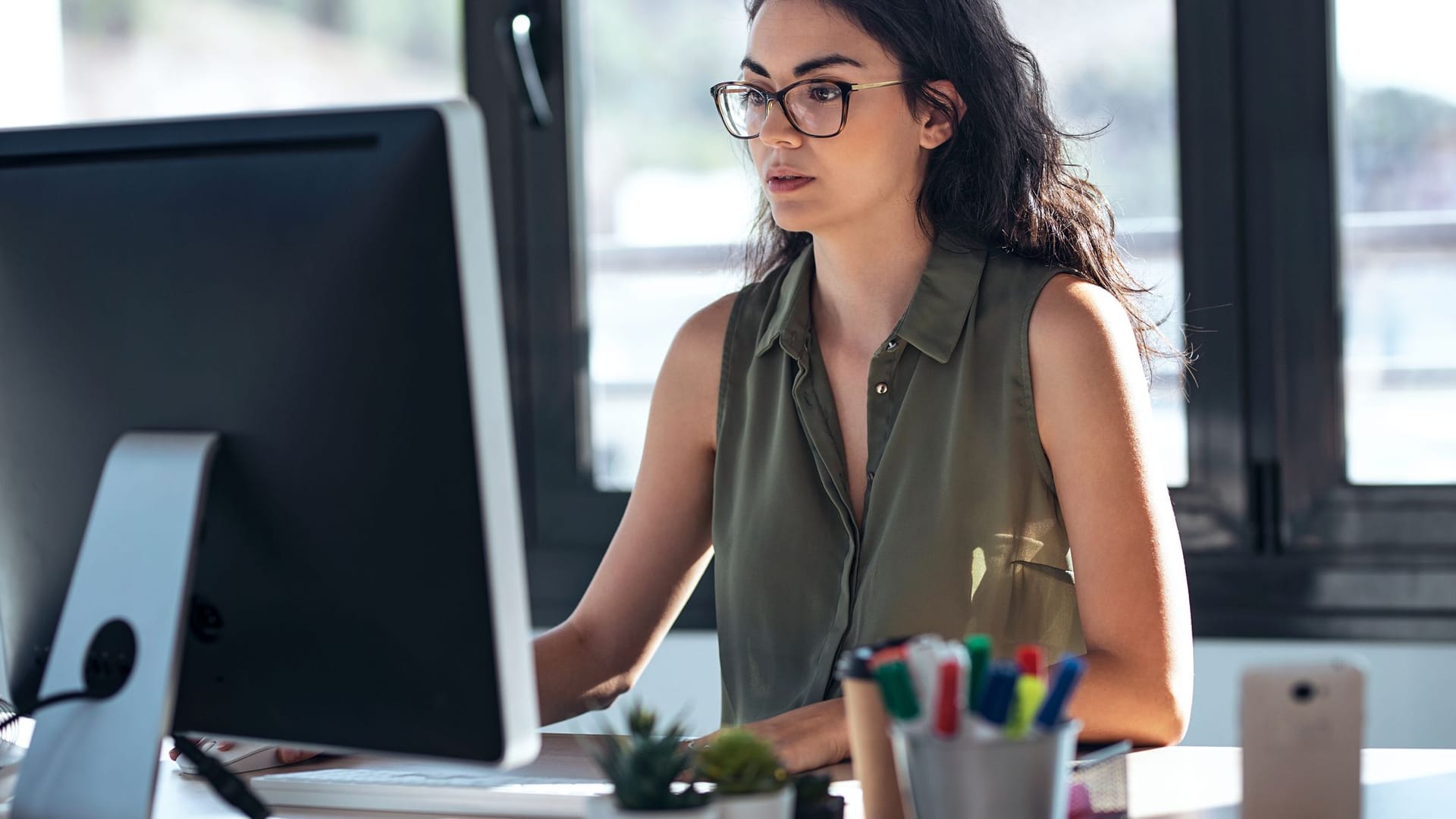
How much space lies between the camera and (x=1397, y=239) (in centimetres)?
224

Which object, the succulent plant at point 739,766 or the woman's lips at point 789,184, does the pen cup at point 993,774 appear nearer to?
the succulent plant at point 739,766

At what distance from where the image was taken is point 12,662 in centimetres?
104

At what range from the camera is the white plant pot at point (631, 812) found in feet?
2.59

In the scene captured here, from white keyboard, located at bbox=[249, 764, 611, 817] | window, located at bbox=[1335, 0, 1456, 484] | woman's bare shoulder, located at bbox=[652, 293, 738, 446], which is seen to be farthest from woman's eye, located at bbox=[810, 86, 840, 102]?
window, located at bbox=[1335, 0, 1456, 484]

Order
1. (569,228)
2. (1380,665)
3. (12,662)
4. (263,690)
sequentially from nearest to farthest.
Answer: (263,690), (12,662), (1380,665), (569,228)

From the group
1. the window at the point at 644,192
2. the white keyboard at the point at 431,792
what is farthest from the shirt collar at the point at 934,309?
the window at the point at 644,192

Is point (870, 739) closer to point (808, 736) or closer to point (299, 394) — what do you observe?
point (808, 736)

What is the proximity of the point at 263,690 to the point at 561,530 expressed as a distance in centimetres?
163

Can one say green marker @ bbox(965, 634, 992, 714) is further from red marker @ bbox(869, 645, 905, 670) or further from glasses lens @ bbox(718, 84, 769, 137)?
glasses lens @ bbox(718, 84, 769, 137)

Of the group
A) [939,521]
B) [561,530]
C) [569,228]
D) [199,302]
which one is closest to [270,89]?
[569,228]

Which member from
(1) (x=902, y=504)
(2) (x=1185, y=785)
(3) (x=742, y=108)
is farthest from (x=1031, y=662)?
(3) (x=742, y=108)

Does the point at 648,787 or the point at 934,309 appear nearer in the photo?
the point at 648,787

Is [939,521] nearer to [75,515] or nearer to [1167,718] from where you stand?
[1167,718]

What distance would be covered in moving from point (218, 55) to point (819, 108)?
1.54 m
